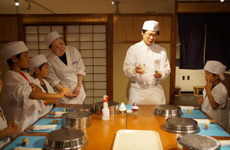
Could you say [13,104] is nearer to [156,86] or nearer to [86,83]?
[156,86]

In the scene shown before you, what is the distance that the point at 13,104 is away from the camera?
6.77 feet

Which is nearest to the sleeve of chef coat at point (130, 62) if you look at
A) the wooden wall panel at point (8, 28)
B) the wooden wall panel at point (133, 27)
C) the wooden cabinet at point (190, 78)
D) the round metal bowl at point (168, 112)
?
the round metal bowl at point (168, 112)

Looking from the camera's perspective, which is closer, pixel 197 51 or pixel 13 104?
pixel 13 104

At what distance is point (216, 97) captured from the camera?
2.38 meters

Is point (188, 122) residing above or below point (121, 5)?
below

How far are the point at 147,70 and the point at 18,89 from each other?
176 cm

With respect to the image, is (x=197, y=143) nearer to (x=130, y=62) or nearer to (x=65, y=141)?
(x=65, y=141)

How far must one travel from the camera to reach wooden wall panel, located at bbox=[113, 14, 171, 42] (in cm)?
405

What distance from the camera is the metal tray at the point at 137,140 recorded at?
127 centimetres

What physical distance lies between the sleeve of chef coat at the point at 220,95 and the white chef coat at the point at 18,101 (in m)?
2.10

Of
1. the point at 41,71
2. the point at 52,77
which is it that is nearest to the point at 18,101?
the point at 41,71

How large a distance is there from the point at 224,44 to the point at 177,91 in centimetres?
303

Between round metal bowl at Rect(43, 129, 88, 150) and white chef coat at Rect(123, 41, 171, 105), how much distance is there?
66.6 inches

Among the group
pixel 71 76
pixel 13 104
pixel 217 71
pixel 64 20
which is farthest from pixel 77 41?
pixel 217 71
